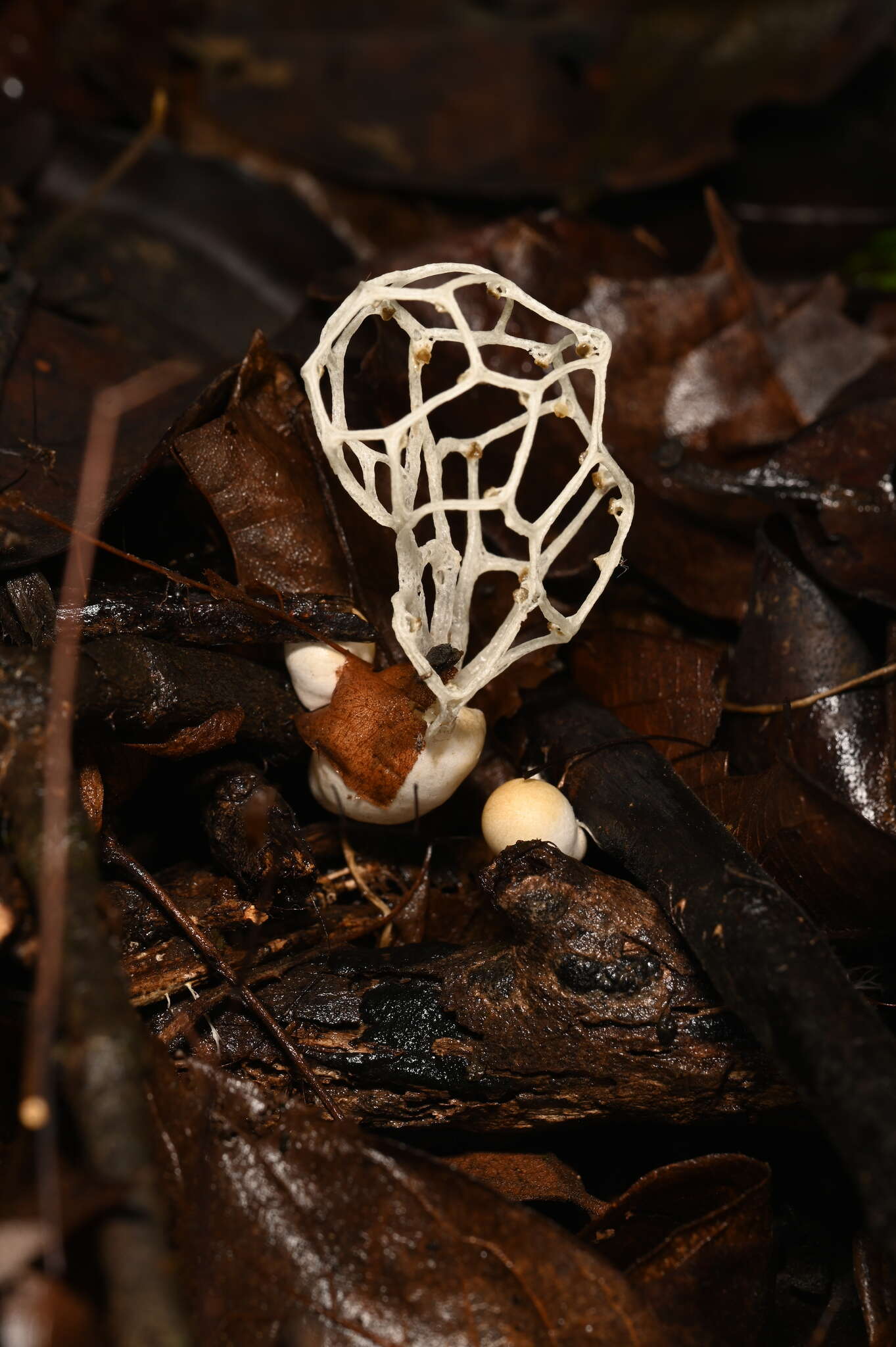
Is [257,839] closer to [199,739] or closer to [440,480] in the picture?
[199,739]

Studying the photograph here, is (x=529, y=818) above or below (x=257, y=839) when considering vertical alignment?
below

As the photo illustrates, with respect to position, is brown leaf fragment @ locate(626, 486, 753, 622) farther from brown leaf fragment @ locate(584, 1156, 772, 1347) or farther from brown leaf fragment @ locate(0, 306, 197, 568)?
brown leaf fragment @ locate(584, 1156, 772, 1347)

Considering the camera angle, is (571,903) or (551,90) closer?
(571,903)

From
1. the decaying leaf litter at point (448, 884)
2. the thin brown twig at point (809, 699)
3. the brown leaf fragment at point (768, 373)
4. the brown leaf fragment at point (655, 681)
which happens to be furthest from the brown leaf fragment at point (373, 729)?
the brown leaf fragment at point (768, 373)

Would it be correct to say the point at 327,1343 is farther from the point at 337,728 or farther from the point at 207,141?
the point at 207,141

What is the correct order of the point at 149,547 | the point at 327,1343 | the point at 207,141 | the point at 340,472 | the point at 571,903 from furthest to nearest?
1. the point at 207,141
2. the point at 149,547
3. the point at 340,472
4. the point at 571,903
5. the point at 327,1343

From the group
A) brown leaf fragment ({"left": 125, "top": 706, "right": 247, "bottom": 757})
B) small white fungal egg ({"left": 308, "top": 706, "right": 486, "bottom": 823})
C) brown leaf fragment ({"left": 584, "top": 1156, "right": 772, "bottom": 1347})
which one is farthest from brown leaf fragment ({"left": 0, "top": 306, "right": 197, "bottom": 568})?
brown leaf fragment ({"left": 584, "top": 1156, "right": 772, "bottom": 1347})

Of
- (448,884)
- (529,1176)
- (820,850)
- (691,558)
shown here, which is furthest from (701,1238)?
(691,558)

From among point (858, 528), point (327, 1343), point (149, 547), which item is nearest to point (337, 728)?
point (149, 547)

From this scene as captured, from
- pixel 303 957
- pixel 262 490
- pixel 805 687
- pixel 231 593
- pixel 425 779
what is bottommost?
pixel 303 957
